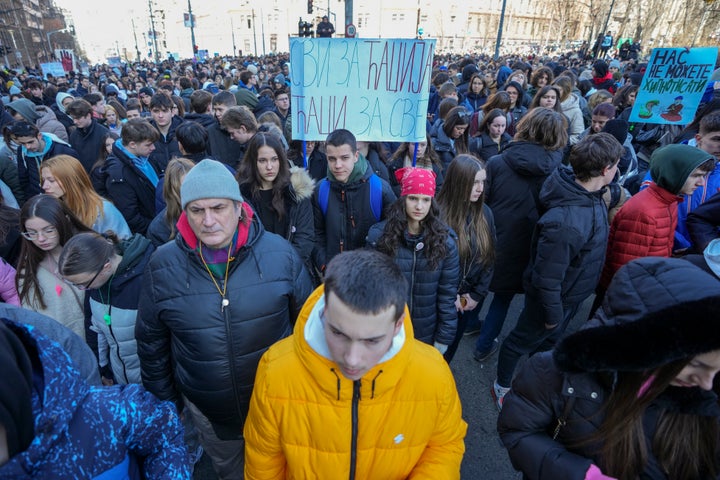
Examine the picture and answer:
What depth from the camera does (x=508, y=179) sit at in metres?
3.33

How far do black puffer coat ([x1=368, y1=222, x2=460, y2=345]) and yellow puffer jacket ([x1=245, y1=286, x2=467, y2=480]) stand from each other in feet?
3.00

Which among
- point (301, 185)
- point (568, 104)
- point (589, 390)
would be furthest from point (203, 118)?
point (589, 390)

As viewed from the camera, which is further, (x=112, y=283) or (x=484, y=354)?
(x=484, y=354)

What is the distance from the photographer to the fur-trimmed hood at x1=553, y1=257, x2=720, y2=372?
1.05m

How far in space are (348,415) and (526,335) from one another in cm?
200

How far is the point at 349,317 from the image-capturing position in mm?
1264

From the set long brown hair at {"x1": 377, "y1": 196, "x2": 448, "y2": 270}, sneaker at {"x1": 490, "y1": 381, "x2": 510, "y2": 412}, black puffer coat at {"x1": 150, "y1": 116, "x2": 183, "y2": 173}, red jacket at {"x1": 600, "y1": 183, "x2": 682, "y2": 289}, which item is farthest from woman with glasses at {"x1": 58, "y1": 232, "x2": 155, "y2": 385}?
red jacket at {"x1": 600, "y1": 183, "x2": 682, "y2": 289}

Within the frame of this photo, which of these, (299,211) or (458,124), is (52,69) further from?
(299,211)

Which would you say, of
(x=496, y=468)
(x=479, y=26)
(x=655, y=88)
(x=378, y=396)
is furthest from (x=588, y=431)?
(x=479, y=26)

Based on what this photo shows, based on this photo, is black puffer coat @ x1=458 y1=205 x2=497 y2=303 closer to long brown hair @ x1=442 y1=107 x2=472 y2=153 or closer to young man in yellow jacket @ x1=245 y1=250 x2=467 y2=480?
young man in yellow jacket @ x1=245 y1=250 x2=467 y2=480

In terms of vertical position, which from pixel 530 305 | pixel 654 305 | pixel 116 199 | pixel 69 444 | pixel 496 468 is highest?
pixel 654 305

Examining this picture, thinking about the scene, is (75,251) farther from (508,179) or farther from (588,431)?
(508,179)

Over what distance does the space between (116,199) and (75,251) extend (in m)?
2.18

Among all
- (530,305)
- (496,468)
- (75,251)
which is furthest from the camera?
(530,305)
